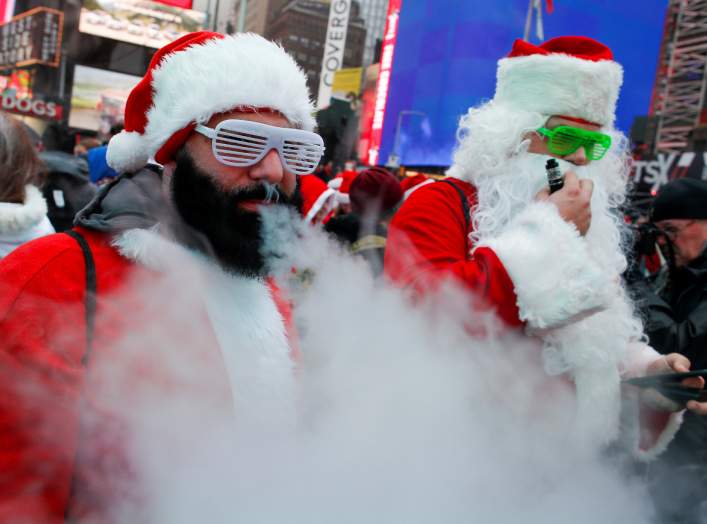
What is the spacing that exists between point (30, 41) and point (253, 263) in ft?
50.9

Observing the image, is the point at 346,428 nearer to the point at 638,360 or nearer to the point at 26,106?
the point at 638,360

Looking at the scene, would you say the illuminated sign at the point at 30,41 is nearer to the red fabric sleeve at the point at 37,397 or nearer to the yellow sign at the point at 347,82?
the yellow sign at the point at 347,82

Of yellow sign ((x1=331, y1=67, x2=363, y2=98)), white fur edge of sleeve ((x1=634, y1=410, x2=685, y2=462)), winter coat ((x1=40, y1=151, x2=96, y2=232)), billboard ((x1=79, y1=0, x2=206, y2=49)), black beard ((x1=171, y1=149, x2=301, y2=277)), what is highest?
yellow sign ((x1=331, y1=67, x2=363, y2=98))

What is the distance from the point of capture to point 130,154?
150 centimetres

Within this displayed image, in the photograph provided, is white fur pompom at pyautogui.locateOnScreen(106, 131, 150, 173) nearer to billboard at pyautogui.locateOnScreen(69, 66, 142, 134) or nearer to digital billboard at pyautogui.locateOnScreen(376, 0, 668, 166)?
digital billboard at pyautogui.locateOnScreen(376, 0, 668, 166)

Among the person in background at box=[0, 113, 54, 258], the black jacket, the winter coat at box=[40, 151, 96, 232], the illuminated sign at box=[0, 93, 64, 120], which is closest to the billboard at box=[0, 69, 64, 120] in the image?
the illuminated sign at box=[0, 93, 64, 120]

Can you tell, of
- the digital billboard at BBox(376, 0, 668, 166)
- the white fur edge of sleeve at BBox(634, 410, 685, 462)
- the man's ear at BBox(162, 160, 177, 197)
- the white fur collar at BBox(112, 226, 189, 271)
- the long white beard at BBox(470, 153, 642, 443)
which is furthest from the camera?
the digital billboard at BBox(376, 0, 668, 166)

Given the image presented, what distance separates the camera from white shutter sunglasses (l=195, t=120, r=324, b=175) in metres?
1.36

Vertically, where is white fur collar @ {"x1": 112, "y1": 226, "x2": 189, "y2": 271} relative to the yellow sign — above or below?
below

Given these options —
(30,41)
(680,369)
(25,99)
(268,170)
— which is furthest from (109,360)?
(25,99)

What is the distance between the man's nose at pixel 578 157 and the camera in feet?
7.12

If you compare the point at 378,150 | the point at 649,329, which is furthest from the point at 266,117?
the point at 378,150

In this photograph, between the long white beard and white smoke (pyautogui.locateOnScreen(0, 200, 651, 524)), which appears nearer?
white smoke (pyautogui.locateOnScreen(0, 200, 651, 524))

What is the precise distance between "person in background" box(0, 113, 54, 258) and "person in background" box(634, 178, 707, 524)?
103 inches
